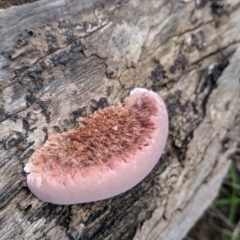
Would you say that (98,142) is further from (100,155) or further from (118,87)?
(118,87)

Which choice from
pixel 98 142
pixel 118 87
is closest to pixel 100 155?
pixel 98 142

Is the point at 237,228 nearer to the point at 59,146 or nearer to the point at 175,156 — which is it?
the point at 175,156

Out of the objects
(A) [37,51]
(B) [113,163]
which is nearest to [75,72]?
(A) [37,51]
